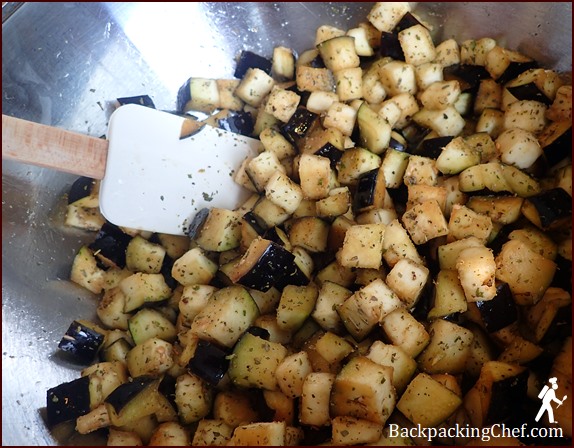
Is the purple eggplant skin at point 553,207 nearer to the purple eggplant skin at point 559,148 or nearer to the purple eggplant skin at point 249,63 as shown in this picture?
the purple eggplant skin at point 559,148

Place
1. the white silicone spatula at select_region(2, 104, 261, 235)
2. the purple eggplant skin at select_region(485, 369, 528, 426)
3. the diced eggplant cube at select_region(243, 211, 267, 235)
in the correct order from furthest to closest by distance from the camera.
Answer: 1. the diced eggplant cube at select_region(243, 211, 267, 235)
2. the white silicone spatula at select_region(2, 104, 261, 235)
3. the purple eggplant skin at select_region(485, 369, 528, 426)

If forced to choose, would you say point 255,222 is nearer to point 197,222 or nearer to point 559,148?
point 197,222

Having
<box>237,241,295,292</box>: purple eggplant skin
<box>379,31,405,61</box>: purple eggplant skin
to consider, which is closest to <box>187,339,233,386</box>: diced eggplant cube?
<box>237,241,295,292</box>: purple eggplant skin

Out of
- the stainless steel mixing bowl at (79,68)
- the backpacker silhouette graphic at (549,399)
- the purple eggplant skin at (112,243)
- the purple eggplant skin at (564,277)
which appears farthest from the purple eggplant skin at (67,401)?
the purple eggplant skin at (564,277)

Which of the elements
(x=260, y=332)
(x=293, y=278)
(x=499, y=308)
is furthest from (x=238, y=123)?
(x=499, y=308)

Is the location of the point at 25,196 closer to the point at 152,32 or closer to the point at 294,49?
the point at 152,32

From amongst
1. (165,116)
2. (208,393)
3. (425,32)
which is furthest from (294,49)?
(208,393)

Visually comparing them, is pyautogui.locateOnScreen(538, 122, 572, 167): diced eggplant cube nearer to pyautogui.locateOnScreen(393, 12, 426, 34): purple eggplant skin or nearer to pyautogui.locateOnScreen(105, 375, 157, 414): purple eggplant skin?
pyautogui.locateOnScreen(393, 12, 426, 34): purple eggplant skin
